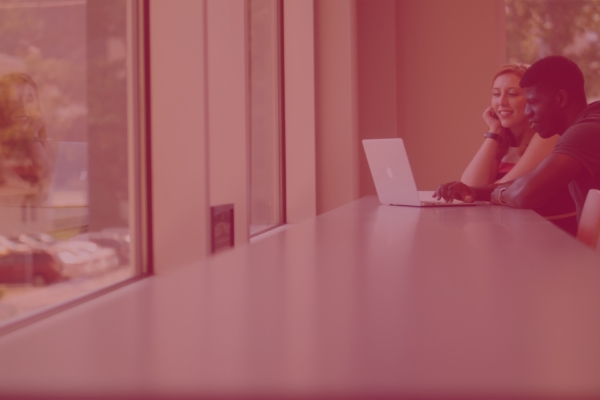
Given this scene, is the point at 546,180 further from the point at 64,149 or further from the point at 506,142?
the point at 64,149

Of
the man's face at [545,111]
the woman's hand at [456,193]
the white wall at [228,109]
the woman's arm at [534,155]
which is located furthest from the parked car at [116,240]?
the woman's arm at [534,155]

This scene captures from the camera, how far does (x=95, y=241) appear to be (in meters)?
1.94

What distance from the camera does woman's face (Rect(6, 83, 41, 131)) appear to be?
1.47 m

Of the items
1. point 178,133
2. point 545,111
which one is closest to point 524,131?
point 545,111

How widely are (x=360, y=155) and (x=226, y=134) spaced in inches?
102

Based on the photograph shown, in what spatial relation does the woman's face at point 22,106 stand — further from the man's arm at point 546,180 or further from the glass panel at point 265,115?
the glass panel at point 265,115

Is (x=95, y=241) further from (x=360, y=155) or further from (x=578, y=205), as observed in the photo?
(x=360, y=155)

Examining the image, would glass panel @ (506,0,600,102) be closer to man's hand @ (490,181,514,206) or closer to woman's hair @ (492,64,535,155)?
woman's hair @ (492,64,535,155)

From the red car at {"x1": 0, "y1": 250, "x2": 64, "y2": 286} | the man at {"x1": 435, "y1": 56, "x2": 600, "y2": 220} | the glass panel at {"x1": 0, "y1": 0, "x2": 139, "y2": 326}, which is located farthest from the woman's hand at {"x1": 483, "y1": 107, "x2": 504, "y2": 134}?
the red car at {"x1": 0, "y1": 250, "x2": 64, "y2": 286}

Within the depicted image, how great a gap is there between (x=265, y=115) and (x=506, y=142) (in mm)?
1559

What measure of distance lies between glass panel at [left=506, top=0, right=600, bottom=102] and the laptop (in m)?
3.05

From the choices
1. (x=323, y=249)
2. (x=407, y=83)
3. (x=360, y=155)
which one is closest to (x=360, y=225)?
(x=323, y=249)

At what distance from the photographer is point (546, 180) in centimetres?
233

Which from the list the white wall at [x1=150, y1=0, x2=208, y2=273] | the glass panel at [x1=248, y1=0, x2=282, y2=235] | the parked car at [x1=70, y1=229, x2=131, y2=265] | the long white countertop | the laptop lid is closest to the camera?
the long white countertop
